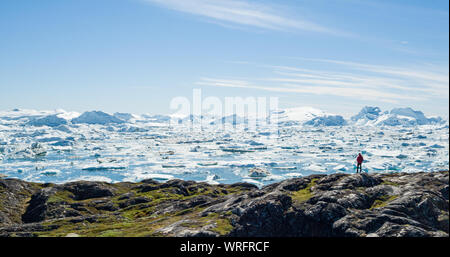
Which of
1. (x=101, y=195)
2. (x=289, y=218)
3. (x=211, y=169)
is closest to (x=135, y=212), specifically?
(x=101, y=195)

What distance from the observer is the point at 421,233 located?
22938mm

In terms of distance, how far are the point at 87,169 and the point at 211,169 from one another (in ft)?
239

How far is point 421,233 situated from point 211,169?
167150 mm
